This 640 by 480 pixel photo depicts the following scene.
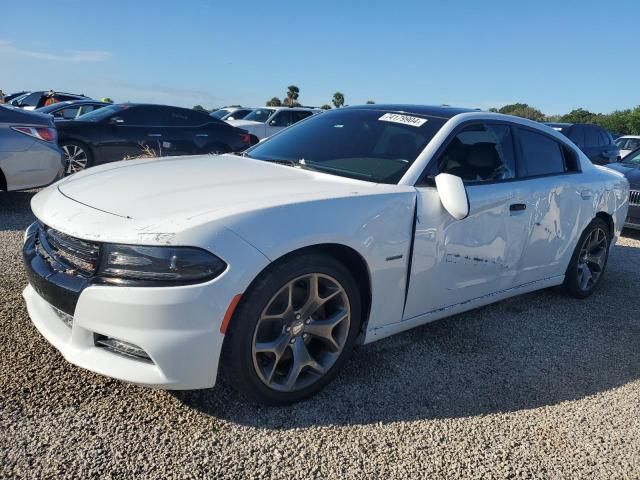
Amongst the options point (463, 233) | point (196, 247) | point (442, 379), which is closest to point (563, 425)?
point (442, 379)

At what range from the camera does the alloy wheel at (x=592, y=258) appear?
4.61 m

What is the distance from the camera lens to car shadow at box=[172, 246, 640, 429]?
264cm

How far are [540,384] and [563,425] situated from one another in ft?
1.39

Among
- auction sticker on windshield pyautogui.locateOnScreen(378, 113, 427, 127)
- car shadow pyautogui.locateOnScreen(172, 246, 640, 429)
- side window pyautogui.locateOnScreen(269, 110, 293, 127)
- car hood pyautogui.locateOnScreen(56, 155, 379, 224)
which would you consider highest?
auction sticker on windshield pyautogui.locateOnScreen(378, 113, 427, 127)

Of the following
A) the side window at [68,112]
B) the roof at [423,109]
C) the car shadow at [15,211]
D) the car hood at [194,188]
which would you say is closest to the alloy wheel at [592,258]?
the roof at [423,109]

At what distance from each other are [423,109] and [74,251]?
8.10 ft

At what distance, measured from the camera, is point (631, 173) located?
8055 mm

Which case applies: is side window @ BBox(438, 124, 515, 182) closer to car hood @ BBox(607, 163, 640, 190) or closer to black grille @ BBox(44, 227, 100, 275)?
black grille @ BBox(44, 227, 100, 275)

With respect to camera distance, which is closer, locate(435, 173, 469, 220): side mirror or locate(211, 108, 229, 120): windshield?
locate(435, 173, 469, 220): side mirror

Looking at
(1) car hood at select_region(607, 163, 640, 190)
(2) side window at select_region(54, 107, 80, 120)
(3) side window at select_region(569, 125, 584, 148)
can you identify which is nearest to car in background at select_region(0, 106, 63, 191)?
(1) car hood at select_region(607, 163, 640, 190)

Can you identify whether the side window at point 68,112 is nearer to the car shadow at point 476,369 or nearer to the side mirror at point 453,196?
the car shadow at point 476,369

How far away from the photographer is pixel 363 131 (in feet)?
11.8

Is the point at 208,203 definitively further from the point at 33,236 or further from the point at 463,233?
the point at 463,233

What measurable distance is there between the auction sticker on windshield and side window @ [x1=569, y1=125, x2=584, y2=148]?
9.78 metres
